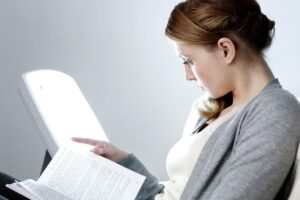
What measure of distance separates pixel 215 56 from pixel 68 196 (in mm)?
486

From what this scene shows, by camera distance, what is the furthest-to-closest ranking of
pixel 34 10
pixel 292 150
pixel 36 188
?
1. pixel 34 10
2. pixel 36 188
3. pixel 292 150

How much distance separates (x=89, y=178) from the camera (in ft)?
3.70

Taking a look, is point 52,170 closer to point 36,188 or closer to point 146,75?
point 36,188

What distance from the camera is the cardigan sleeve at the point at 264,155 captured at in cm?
80

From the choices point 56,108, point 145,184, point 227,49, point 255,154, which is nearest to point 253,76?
point 227,49

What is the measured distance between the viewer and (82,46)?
186cm

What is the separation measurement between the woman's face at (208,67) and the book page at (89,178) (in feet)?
0.90

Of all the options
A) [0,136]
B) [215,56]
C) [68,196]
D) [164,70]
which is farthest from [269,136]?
[0,136]

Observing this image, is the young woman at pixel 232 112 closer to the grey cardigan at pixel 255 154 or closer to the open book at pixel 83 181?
the grey cardigan at pixel 255 154

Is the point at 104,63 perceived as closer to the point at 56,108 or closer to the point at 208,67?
the point at 56,108

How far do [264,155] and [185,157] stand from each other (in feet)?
0.92

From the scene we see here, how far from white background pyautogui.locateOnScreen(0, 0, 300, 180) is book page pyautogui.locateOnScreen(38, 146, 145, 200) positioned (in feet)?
2.42

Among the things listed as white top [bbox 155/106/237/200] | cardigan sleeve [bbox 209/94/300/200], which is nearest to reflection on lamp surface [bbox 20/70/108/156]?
white top [bbox 155/106/237/200]

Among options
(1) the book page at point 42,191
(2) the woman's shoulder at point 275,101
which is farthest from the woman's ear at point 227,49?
(1) the book page at point 42,191
